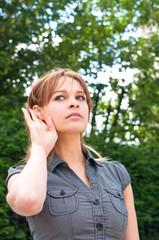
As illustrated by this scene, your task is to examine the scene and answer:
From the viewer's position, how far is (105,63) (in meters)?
6.18

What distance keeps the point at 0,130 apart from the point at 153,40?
356 cm

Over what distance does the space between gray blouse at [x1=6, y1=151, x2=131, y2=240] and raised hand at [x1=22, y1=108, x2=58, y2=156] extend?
15 cm

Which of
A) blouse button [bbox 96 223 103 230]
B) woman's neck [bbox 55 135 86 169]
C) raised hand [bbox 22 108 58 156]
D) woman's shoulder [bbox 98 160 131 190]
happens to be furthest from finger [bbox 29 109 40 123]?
blouse button [bbox 96 223 103 230]

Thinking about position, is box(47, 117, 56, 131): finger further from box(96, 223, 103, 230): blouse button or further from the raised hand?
box(96, 223, 103, 230): blouse button

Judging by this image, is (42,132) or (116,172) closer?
(42,132)

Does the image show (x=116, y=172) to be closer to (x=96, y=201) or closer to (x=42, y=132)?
(x=96, y=201)

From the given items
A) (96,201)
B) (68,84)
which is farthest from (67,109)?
(96,201)

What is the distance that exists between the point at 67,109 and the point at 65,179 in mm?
399

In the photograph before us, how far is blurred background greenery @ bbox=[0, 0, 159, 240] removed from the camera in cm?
596

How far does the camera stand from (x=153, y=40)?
22.2 feet

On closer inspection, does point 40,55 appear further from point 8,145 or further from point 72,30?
point 8,145

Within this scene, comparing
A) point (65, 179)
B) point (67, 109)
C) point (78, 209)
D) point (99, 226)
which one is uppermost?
point (67, 109)

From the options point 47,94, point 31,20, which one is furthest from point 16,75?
point 47,94

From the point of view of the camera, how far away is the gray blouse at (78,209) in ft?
5.92
